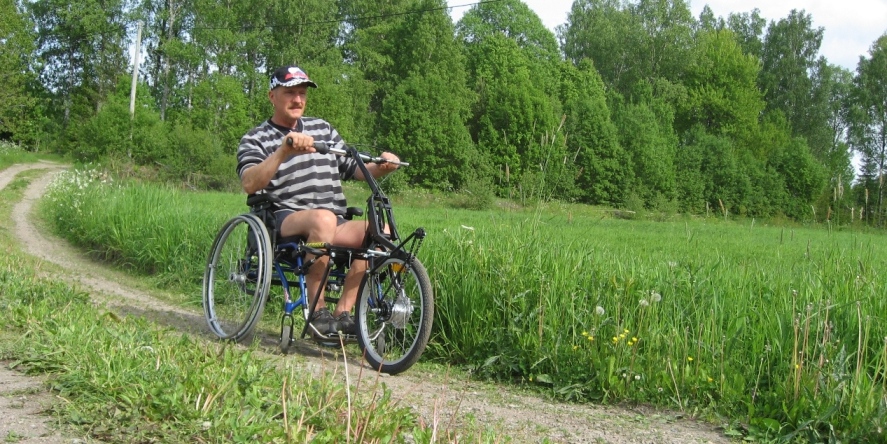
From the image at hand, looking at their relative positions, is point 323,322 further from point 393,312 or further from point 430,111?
point 430,111

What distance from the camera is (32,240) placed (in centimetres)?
1065

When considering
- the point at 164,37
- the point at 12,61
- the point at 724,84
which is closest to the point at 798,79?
the point at 724,84

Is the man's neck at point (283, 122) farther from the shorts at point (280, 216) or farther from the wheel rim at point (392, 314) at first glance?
the wheel rim at point (392, 314)

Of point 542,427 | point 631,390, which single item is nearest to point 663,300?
point 631,390

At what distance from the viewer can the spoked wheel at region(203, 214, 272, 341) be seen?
15.5ft

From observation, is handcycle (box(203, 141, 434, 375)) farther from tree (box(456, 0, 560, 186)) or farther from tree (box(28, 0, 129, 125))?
tree (box(28, 0, 129, 125))

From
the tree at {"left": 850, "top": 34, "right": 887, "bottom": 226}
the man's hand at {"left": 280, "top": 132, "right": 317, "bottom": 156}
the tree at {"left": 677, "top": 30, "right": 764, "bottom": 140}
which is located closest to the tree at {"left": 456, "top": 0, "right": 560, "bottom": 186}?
the tree at {"left": 677, "top": 30, "right": 764, "bottom": 140}

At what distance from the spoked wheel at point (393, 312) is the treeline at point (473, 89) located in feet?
90.9

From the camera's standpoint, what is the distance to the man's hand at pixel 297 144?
14.3 ft

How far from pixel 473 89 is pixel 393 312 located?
5188cm

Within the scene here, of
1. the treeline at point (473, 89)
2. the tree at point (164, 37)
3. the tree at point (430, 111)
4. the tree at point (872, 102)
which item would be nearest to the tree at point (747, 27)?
the treeline at point (473, 89)

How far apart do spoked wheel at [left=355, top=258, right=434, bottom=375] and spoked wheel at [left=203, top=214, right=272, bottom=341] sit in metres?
0.58

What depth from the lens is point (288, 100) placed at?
5.06 m

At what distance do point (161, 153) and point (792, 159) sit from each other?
42.2 m
